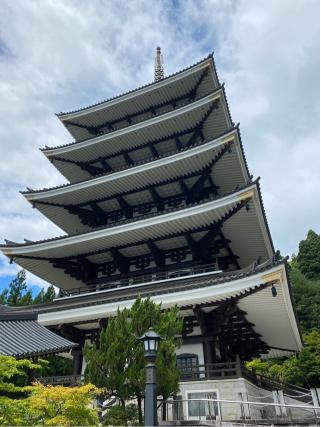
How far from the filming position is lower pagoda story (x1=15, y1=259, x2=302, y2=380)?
11.1m

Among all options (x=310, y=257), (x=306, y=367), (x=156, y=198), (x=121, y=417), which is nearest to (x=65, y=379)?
(x=121, y=417)

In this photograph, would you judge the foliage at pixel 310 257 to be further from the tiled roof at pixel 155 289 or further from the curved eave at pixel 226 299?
the tiled roof at pixel 155 289

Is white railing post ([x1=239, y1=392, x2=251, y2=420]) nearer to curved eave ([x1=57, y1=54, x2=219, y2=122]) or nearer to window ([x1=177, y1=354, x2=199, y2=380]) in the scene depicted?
window ([x1=177, y1=354, x2=199, y2=380])

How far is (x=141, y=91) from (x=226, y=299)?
13.7 metres

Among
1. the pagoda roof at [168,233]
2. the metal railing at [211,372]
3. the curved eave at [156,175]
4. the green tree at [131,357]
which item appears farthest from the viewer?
the curved eave at [156,175]

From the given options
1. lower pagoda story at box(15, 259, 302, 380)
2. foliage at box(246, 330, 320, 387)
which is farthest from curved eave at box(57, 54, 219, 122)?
foliage at box(246, 330, 320, 387)

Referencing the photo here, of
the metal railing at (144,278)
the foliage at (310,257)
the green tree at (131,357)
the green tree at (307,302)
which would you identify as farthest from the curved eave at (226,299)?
the foliage at (310,257)

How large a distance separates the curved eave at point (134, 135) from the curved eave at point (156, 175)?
3034 millimetres

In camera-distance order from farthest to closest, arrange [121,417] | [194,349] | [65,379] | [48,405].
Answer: [194,349] → [65,379] → [121,417] → [48,405]

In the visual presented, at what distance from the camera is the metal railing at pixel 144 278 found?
14.4m

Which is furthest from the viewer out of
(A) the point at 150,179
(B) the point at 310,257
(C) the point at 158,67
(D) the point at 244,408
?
(B) the point at 310,257

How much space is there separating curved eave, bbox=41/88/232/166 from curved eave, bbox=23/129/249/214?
9.96 ft

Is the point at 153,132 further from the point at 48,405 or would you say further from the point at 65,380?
the point at 48,405

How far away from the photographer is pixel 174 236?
15242 millimetres
